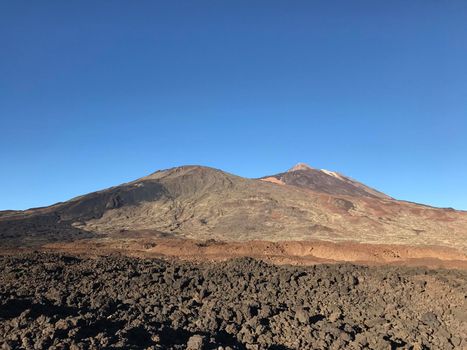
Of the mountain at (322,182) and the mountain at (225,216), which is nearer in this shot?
the mountain at (225,216)

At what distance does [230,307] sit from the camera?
1043cm

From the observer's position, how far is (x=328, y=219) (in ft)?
186

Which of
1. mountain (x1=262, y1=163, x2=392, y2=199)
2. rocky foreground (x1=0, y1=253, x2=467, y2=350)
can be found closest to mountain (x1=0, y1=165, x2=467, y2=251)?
mountain (x1=262, y1=163, x2=392, y2=199)

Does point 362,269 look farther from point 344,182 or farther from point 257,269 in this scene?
point 344,182

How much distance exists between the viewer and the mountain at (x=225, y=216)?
48594mm

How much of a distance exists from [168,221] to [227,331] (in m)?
50.6

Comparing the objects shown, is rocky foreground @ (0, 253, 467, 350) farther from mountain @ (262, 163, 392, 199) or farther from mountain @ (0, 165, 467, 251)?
mountain @ (262, 163, 392, 199)

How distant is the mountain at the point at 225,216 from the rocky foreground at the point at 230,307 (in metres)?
31.0

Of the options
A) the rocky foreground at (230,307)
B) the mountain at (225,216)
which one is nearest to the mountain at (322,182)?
the mountain at (225,216)

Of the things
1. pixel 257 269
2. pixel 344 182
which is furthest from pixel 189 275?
pixel 344 182

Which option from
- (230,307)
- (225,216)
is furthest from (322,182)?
(230,307)

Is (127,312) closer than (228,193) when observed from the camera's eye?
Yes

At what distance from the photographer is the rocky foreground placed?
742cm

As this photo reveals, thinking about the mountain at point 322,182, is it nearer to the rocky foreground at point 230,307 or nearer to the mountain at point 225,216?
the mountain at point 225,216
